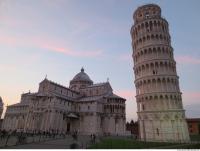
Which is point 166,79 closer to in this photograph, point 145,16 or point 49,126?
point 145,16

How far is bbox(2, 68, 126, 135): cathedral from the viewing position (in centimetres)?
5050

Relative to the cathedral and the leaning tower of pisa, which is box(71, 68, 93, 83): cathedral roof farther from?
the leaning tower of pisa

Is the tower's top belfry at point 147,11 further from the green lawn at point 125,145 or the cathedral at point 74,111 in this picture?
the green lawn at point 125,145

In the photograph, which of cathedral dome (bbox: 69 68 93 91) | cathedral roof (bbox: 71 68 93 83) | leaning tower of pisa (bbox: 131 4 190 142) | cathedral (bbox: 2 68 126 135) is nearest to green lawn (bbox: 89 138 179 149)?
leaning tower of pisa (bbox: 131 4 190 142)

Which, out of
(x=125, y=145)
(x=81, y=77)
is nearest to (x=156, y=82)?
(x=125, y=145)

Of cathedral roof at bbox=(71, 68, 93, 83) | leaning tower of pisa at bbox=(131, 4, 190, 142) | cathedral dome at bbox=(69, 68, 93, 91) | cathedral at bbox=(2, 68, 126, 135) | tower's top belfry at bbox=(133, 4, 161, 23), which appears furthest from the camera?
cathedral roof at bbox=(71, 68, 93, 83)

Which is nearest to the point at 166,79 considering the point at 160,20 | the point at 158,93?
the point at 158,93

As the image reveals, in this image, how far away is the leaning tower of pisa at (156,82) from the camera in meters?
33.5

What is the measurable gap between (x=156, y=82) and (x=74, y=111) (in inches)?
1246

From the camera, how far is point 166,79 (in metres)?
36.1

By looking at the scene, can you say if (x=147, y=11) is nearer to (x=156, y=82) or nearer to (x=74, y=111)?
(x=156, y=82)

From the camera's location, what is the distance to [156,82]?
36156mm

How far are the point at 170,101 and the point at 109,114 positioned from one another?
25.5 m

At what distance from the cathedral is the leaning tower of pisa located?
20020 millimetres
